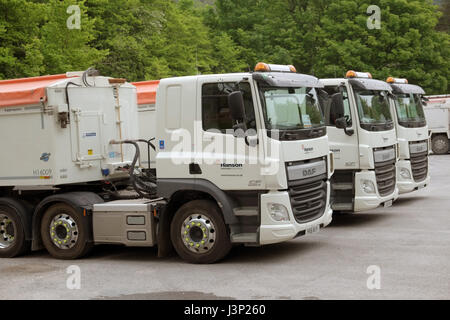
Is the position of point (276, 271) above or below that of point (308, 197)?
below

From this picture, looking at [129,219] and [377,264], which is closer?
[377,264]

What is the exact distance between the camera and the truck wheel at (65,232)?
10.9 m

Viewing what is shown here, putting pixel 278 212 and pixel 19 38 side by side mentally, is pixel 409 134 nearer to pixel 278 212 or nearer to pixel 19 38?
pixel 278 212

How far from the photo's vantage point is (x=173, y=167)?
33.8 ft

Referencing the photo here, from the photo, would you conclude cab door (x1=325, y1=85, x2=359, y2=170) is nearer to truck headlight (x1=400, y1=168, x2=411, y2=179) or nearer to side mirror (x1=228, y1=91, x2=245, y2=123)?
truck headlight (x1=400, y1=168, x2=411, y2=179)

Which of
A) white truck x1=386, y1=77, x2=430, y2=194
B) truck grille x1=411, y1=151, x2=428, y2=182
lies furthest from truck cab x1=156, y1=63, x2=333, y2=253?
truck grille x1=411, y1=151, x2=428, y2=182

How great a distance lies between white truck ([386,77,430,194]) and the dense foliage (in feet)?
51.7

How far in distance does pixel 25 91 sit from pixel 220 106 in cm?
322

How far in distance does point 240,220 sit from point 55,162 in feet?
10.3

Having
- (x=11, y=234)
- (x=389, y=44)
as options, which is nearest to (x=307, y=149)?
(x=11, y=234)

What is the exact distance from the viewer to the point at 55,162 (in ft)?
35.9
